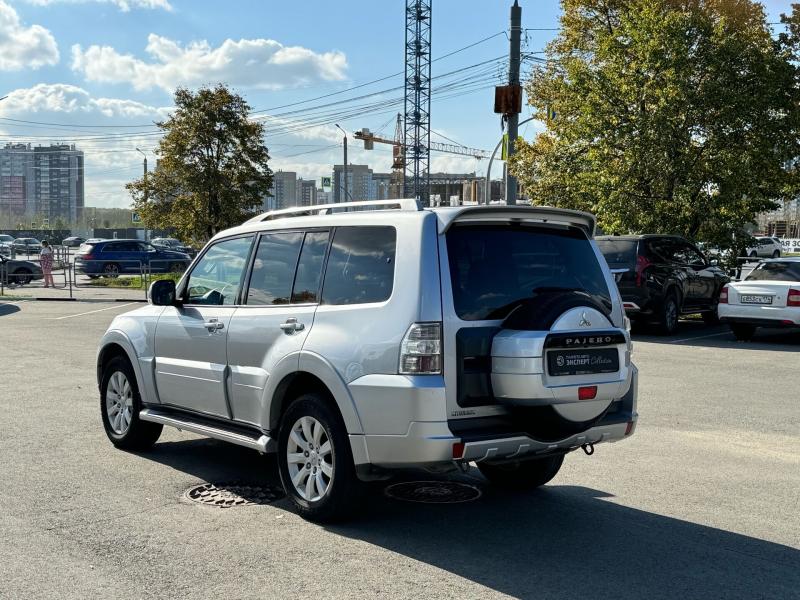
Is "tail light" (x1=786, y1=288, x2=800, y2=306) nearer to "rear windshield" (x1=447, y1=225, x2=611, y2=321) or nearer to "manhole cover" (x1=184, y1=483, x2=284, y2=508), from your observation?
"rear windshield" (x1=447, y1=225, x2=611, y2=321)

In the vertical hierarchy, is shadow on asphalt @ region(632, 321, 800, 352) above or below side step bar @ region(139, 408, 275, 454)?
below

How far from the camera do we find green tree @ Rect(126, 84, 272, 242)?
1403 inches

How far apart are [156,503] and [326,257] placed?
2013mm

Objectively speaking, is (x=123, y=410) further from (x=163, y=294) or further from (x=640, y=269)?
(x=640, y=269)

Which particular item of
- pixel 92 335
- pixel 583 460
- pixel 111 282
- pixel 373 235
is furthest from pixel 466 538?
pixel 111 282

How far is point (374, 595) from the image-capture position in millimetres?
4371

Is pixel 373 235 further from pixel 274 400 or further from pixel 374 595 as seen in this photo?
pixel 374 595

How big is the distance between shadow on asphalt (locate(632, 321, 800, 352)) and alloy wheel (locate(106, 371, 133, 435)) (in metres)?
11.4

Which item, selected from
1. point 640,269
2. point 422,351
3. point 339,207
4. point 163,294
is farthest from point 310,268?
point 640,269

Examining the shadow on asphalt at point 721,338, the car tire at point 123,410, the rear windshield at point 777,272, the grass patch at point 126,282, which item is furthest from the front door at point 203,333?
the grass patch at point 126,282

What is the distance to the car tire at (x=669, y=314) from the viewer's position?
685 inches

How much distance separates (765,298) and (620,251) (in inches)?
109

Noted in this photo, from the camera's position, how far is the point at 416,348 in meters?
4.94

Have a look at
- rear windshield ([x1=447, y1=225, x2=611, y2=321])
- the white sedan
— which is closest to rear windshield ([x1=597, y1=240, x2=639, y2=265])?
the white sedan
